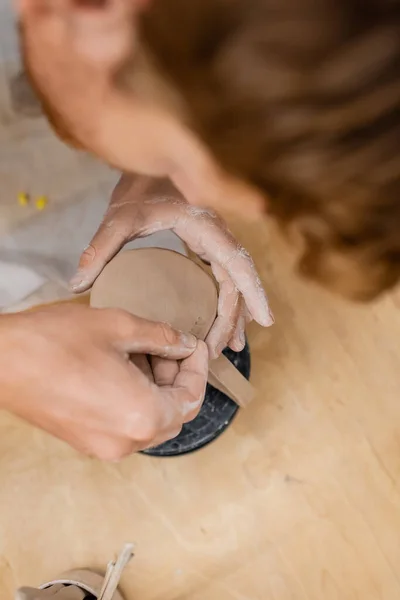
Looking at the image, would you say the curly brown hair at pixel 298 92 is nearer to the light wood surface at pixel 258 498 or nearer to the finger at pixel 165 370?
the finger at pixel 165 370

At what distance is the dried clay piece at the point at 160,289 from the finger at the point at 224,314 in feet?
0.03

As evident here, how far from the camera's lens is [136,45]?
0.29 meters

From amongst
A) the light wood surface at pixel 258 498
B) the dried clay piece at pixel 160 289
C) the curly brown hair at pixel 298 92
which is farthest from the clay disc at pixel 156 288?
the curly brown hair at pixel 298 92

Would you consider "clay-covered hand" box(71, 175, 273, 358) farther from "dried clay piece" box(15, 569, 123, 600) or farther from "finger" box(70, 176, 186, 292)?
"dried clay piece" box(15, 569, 123, 600)

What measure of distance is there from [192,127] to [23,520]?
643 mm

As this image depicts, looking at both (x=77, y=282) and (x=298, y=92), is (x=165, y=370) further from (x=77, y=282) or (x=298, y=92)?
(x=298, y=92)

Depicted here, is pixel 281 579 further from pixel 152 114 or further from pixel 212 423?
pixel 152 114

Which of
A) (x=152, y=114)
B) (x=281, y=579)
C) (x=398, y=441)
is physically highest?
(x=152, y=114)

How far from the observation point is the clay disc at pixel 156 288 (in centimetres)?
62

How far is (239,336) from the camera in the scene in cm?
72

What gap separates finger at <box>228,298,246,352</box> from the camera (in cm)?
71

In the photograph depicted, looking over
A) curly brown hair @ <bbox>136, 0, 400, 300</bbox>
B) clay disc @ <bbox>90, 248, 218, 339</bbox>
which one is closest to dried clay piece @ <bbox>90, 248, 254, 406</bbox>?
clay disc @ <bbox>90, 248, 218, 339</bbox>

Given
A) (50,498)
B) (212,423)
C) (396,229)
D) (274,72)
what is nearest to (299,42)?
(274,72)

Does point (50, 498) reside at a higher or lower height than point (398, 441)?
lower
